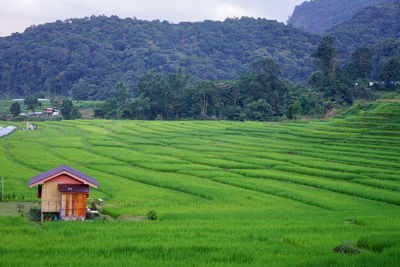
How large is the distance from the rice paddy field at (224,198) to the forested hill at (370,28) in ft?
249

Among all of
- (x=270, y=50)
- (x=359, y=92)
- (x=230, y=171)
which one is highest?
(x=270, y=50)

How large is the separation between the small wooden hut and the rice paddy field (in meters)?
1.06

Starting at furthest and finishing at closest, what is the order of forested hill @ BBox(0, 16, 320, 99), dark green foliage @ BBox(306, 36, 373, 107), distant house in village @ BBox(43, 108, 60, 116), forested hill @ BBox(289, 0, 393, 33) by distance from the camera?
forested hill @ BBox(289, 0, 393, 33) < forested hill @ BBox(0, 16, 320, 99) < distant house in village @ BBox(43, 108, 60, 116) < dark green foliage @ BBox(306, 36, 373, 107)

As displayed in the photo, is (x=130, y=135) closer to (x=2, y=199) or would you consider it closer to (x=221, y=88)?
(x=2, y=199)

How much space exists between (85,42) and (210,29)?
38.8 m

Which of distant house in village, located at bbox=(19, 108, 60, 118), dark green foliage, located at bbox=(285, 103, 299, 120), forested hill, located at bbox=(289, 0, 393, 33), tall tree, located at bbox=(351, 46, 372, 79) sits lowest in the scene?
distant house in village, located at bbox=(19, 108, 60, 118)

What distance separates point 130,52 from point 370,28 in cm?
6526

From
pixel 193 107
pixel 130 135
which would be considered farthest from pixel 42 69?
pixel 130 135

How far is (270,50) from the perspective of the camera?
11531cm

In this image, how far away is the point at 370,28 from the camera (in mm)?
112500

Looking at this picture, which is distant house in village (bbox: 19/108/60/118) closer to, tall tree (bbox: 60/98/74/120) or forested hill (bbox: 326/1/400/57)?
tall tree (bbox: 60/98/74/120)

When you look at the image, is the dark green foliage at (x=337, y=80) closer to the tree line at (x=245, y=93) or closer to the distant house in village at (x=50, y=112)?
the tree line at (x=245, y=93)

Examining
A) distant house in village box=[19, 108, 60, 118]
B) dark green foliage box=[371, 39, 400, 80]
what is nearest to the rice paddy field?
distant house in village box=[19, 108, 60, 118]

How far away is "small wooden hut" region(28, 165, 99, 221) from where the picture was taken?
12984 mm
